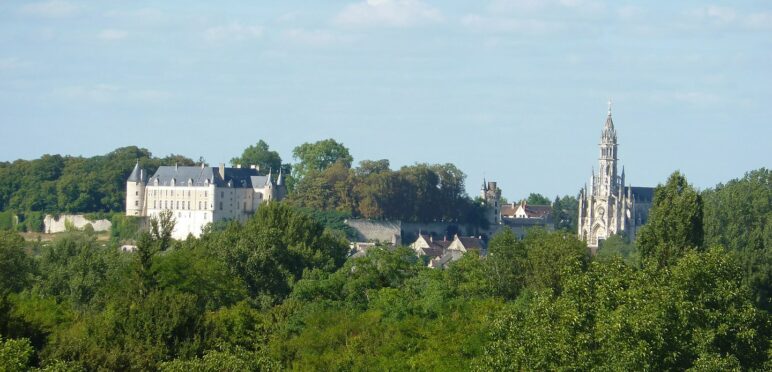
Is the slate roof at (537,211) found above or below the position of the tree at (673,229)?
above

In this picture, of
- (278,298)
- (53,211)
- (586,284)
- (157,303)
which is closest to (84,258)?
(278,298)

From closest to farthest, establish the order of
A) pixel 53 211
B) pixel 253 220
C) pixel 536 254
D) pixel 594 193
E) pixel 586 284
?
1. pixel 586 284
2. pixel 536 254
3. pixel 253 220
4. pixel 53 211
5. pixel 594 193

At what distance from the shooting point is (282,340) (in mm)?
52719

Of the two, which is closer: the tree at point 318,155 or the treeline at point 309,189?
the treeline at point 309,189

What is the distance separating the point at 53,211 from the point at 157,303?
100462 millimetres

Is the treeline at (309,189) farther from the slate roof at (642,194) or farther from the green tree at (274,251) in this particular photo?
the green tree at (274,251)

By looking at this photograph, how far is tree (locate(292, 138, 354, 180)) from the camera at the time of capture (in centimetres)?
17112

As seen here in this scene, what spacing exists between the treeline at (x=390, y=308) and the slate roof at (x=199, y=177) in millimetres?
76402

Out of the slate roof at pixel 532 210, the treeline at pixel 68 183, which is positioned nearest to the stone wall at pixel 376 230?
the treeline at pixel 68 183

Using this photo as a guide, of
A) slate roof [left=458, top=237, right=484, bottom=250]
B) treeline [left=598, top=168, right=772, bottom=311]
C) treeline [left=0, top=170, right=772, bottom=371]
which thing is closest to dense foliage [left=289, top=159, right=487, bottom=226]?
slate roof [left=458, top=237, right=484, bottom=250]

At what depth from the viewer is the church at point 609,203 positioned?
167750 millimetres

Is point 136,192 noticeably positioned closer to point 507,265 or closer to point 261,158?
point 261,158

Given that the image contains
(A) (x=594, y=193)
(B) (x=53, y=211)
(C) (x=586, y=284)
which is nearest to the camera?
(C) (x=586, y=284)

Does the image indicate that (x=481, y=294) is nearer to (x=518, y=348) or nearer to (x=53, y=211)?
(x=518, y=348)
